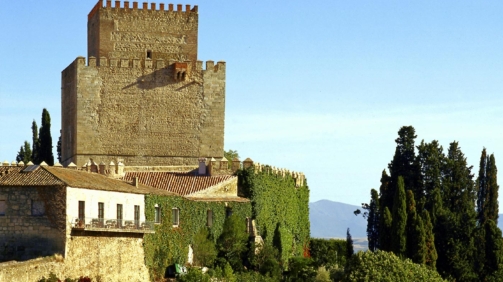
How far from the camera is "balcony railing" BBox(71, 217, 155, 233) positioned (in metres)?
48.6

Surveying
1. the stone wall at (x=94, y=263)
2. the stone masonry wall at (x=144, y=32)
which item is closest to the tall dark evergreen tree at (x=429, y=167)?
the stone masonry wall at (x=144, y=32)

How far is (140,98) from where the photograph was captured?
6669 centimetres

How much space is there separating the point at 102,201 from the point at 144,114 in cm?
1591

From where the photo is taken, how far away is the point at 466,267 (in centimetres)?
6700

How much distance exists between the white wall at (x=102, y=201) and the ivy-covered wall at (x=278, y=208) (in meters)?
9.99

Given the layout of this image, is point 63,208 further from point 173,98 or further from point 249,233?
point 173,98

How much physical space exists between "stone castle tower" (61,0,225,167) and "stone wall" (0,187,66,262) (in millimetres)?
17343

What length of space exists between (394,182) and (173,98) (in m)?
14.4

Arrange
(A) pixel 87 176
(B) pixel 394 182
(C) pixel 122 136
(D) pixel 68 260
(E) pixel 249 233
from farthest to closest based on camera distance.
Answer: (B) pixel 394 182
(C) pixel 122 136
(E) pixel 249 233
(A) pixel 87 176
(D) pixel 68 260

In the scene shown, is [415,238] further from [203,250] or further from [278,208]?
[203,250]

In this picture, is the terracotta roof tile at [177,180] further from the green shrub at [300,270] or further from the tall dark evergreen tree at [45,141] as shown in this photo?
the tall dark evergreen tree at [45,141]

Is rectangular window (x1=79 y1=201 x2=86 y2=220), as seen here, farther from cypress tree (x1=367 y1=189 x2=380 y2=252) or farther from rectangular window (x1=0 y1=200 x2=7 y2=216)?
cypress tree (x1=367 y1=189 x2=380 y2=252)

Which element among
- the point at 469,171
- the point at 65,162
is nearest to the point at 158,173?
the point at 65,162

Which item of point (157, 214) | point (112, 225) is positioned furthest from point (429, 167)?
point (112, 225)
